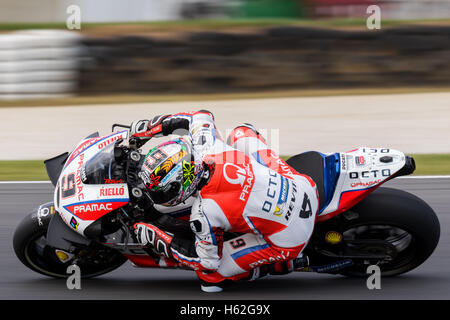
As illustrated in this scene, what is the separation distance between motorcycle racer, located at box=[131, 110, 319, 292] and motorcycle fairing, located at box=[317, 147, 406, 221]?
0.44ft

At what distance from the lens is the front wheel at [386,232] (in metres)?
4.33

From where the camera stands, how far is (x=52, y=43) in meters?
10.6

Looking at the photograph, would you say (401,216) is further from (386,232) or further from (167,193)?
(167,193)

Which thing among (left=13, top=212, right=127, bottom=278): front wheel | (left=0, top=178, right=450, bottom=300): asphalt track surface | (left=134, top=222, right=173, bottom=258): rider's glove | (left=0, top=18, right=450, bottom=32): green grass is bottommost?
(left=0, top=178, right=450, bottom=300): asphalt track surface

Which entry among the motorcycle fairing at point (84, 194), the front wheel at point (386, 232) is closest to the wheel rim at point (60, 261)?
the motorcycle fairing at point (84, 194)

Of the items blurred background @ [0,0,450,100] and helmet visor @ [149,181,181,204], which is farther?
blurred background @ [0,0,450,100]

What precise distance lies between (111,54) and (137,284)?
683 centimetres

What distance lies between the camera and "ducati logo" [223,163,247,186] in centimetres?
404

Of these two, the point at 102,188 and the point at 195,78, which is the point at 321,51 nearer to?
the point at 195,78

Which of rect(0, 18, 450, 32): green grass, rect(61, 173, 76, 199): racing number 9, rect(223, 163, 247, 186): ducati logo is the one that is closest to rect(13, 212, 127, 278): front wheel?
rect(61, 173, 76, 199): racing number 9

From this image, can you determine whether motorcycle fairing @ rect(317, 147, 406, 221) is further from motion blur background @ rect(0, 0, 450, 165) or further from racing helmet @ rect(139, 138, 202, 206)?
motion blur background @ rect(0, 0, 450, 165)

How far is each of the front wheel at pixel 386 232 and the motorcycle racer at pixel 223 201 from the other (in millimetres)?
297

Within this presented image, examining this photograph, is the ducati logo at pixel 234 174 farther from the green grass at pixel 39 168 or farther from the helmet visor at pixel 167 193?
the green grass at pixel 39 168

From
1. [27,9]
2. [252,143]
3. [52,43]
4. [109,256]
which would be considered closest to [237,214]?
[252,143]
